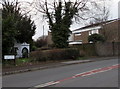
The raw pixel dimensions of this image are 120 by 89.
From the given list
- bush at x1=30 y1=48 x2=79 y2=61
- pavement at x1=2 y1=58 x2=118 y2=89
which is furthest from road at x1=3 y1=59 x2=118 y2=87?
bush at x1=30 y1=48 x2=79 y2=61

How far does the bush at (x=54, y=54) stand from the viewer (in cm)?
2152

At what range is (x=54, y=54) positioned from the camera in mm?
22359

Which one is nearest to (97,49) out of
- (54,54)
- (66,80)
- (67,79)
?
(54,54)

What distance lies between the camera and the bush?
21.5 m

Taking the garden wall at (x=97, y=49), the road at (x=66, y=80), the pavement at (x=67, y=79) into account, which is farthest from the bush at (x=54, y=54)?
the road at (x=66, y=80)

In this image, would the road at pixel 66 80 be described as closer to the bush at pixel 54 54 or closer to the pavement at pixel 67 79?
the pavement at pixel 67 79

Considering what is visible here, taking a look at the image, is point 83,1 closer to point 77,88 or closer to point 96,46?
point 96,46

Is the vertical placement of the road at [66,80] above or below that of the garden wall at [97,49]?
below

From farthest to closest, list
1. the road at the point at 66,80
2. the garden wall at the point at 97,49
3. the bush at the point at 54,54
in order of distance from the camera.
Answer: the garden wall at the point at 97,49 < the bush at the point at 54,54 < the road at the point at 66,80

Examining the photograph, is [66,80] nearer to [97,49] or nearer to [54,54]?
[54,54]

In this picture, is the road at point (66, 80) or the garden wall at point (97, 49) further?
A: the garden wall at point (97, 49)

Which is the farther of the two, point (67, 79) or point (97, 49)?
point (97, 49)

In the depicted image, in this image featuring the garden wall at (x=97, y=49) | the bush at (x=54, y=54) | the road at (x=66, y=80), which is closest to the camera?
the road at (x=66, y=80)

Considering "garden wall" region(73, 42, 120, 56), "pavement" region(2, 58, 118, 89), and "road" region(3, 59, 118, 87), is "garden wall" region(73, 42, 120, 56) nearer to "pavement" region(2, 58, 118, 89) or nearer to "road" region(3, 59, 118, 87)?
"pavement" region(2, 58, 118, 89)
